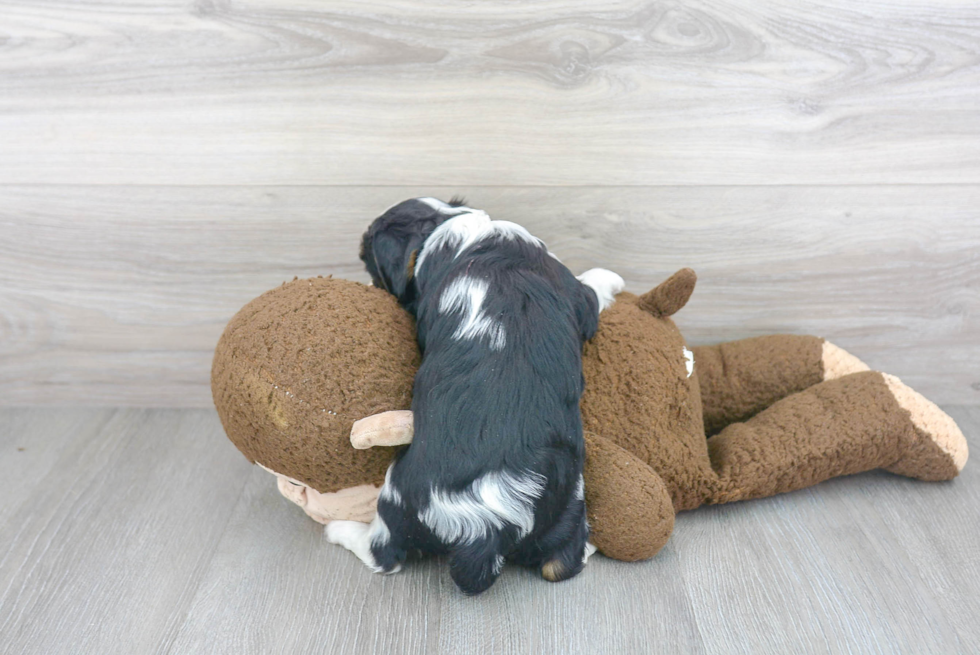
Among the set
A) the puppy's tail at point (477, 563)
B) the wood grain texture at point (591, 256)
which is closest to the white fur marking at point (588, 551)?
the puppy's tail at point (477, 563)

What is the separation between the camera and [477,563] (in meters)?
1.00

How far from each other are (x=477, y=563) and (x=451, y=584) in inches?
4.9

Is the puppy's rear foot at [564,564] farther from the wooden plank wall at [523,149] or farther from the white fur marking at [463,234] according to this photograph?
the wooden plank wall at [523,149]

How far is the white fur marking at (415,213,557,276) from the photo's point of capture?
109 centimetres

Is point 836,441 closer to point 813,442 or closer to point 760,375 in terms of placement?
point 813,442

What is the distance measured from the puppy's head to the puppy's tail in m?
0.39

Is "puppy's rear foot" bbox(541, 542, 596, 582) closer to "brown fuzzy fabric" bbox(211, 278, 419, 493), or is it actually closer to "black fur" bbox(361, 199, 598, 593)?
"black fur" bbox(361, 199, 598, 593)

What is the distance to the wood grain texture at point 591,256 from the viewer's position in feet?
4.68

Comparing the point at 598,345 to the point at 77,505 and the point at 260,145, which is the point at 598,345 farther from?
the point at 77,505

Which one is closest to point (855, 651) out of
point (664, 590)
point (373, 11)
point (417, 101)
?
point (664, 590)

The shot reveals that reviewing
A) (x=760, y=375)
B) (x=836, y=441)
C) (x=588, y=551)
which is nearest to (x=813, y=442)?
(x=836, y=441)

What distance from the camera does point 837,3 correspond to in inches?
51.3

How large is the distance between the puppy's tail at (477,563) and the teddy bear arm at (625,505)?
171 millimetres

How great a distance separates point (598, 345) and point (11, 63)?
4.07ft
